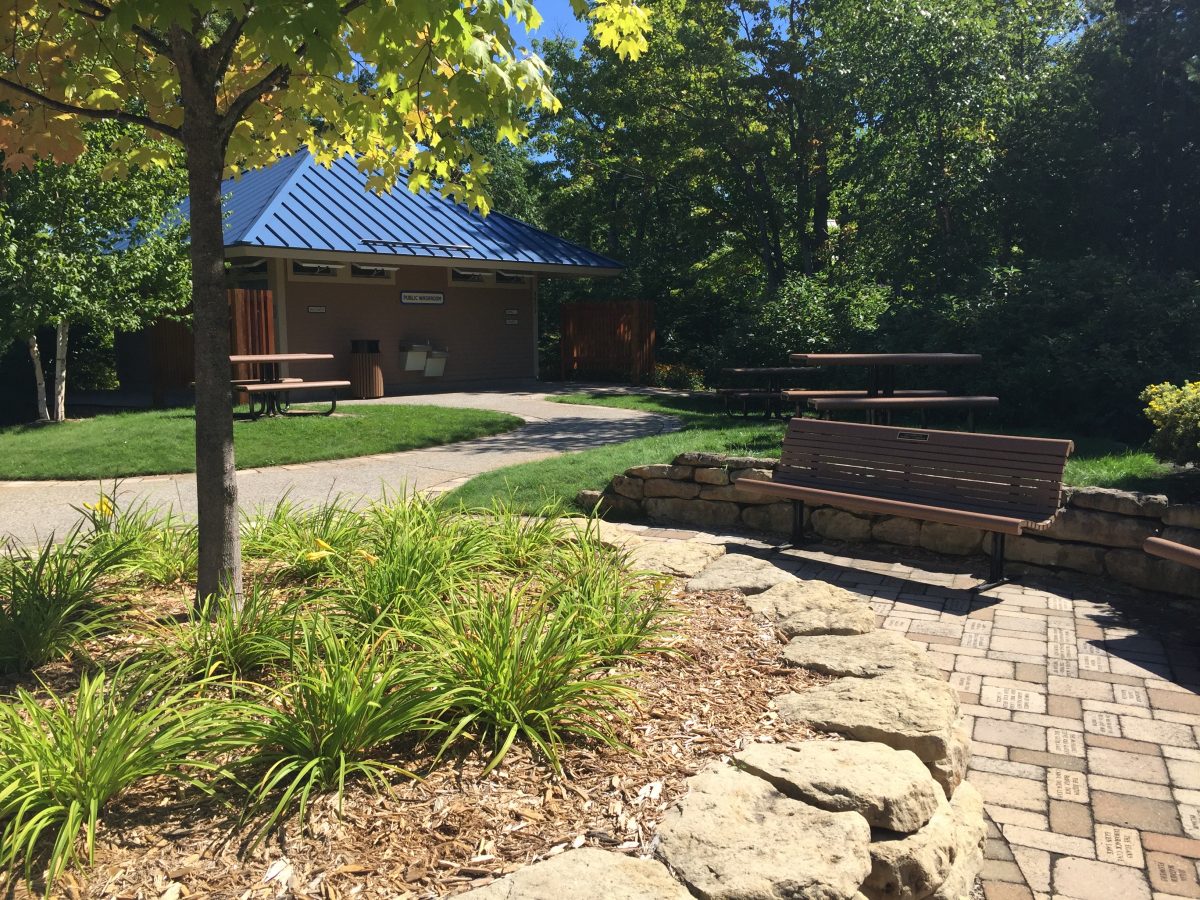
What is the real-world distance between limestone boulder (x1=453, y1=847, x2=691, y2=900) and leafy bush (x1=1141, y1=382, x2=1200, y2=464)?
5556mm

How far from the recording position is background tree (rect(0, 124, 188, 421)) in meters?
13.1

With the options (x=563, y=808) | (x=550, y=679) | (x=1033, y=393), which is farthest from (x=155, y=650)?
(x=1033, y=393)

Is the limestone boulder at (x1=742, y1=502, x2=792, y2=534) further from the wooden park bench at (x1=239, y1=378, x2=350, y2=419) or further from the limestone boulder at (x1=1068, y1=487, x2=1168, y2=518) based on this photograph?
the wooden park bench at (x1=239, y1=378, x2=350, y2=419)

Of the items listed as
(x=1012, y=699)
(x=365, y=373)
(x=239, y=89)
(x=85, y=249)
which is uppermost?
(x=85, y=249)

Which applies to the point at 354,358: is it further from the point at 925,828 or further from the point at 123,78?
the point at 925,828

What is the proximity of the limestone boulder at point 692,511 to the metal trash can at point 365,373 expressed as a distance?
1151 cm

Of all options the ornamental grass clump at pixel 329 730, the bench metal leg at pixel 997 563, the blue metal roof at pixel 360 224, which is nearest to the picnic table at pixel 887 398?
the bench metal leg at pixel 997 563

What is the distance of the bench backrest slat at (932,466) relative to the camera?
5.70 m

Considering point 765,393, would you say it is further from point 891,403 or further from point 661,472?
point 661,472

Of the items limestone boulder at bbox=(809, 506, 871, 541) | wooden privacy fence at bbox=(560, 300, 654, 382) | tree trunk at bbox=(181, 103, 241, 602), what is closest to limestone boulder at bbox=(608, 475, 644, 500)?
limestone boulder at bbox=(809, 506, 871, 541)

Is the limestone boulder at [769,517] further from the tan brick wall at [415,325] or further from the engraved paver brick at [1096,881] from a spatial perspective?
the tan brick wall at [415,325]

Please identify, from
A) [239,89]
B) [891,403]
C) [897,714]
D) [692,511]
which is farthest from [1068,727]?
[239,89]

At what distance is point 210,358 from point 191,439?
8200 millimetres

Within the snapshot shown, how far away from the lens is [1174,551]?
4.85m
